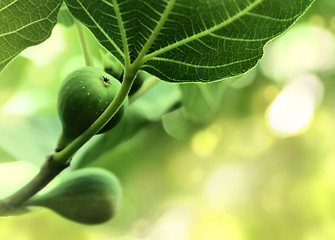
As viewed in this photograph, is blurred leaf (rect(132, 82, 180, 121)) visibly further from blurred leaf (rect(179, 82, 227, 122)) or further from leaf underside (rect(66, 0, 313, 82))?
leaf underside (rect(66, 0, 313, 82))

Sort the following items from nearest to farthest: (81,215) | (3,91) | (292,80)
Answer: (81,215), (3,91), (292,80)

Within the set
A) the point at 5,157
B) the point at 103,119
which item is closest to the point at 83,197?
the point at 103,119

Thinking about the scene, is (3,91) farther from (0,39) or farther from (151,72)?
(151,72)

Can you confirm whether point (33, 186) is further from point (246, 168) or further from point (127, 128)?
point (246, 168)

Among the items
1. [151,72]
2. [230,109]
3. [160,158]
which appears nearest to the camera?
[151,72]

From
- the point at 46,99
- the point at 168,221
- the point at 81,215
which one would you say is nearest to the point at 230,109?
the point at 168,221

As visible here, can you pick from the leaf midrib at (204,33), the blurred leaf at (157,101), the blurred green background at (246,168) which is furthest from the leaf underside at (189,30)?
the blurred green background at (246,168)

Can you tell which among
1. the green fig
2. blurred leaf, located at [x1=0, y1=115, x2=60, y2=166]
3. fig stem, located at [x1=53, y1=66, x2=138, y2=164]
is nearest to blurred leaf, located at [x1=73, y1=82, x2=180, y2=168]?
blurred leaf, located at [x1=0, y1=115, x2=60, y2=166]
